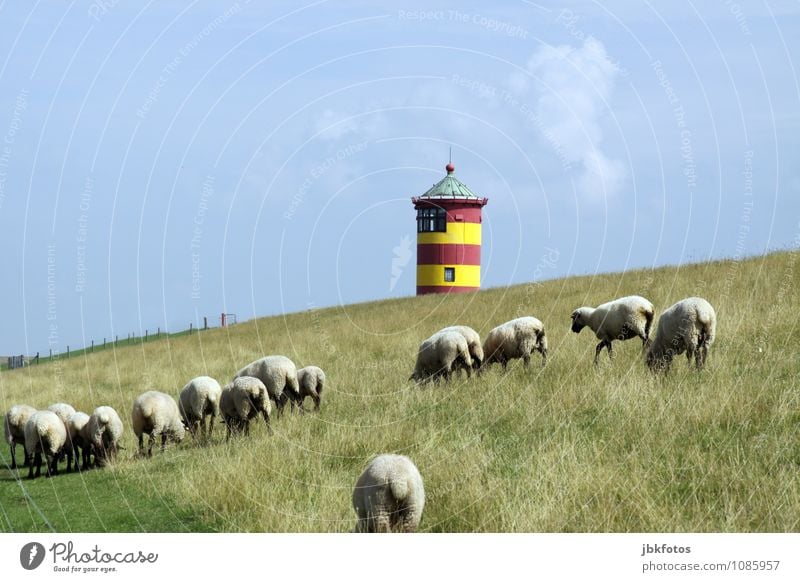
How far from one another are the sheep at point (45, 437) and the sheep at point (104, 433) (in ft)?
1.89

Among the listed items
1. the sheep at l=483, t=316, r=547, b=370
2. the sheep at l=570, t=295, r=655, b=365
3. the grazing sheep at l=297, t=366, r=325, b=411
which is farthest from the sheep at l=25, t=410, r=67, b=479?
the sheep at l=570, t=295, r=655, b=365

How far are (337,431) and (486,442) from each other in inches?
107

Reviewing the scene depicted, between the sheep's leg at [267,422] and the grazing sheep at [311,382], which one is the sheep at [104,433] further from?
the grazing sheep at [311,382]

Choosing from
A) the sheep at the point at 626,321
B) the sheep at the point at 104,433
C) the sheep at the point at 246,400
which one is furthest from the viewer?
the sheep at the point at 626,321

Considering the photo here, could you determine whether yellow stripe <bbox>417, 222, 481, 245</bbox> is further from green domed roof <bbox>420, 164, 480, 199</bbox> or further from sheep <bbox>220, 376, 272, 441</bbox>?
sheep <bbox>220, 376, 272, 441</bbox>

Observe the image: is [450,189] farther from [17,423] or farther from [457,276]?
[17,423]

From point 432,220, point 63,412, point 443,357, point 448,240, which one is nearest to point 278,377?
point 443,357

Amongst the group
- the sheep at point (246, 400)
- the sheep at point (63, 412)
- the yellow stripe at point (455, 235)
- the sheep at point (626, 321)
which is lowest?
the sheep at point (63, 412)

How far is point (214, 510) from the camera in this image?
10.6 m

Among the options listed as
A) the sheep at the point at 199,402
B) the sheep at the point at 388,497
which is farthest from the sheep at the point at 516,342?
the sheep at the point at 388,497

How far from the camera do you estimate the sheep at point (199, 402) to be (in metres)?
17.4

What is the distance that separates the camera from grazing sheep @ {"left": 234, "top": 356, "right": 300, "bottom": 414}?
17.5m
